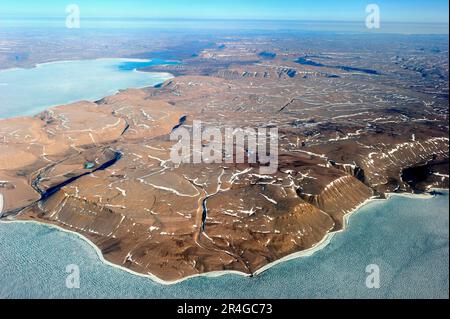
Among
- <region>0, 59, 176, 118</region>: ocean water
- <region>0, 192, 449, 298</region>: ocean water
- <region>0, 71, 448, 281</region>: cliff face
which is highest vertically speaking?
<region>0, 59, 176, 118</region>: ocean water

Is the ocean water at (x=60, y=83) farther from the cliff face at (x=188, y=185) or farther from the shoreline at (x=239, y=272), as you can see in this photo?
the shoreline at (x=239, y=272)

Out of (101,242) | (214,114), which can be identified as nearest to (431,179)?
(101,242)

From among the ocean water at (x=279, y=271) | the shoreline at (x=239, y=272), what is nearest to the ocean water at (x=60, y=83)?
the shoreline at (x=239, y=272)

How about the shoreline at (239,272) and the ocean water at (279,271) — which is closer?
the ocean water at (279,271)

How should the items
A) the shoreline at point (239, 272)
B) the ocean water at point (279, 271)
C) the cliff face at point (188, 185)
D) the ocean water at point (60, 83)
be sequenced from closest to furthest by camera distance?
the ocean water at point (279, 271)
the shoreline at point (239, 272)
the cliff face at point (188, 185)
the ocean water at point (60, 83)

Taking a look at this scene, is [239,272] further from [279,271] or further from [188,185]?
[188,185]

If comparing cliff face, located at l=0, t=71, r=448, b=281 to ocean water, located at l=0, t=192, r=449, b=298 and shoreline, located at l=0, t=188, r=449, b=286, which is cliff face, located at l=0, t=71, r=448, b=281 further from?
ocean water, located at l=0, t=192, r=449, b=298

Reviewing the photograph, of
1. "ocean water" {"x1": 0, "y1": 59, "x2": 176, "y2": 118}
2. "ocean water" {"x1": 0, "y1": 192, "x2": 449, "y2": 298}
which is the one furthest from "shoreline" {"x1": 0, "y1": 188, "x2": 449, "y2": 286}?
"ocean water" {"x1": 0, "y1": 59, "x2": 176, "y2": 118}

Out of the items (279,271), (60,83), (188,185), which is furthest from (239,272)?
(60,83)
